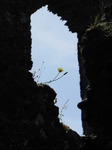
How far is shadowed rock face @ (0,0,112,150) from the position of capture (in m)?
3.59

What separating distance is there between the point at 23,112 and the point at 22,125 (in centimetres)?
20

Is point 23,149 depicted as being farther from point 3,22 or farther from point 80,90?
point 80,90

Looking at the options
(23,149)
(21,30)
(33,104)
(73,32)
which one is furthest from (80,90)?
(23,149)

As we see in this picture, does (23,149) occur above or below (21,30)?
below

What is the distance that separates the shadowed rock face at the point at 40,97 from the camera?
11.8 ft

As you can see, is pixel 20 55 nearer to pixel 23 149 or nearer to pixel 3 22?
pixel 3 22

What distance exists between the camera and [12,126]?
3518 mm

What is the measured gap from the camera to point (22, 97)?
12.8 feet

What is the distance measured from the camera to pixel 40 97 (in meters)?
4.26

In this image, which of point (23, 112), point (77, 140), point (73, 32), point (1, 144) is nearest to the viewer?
point (1, 144)

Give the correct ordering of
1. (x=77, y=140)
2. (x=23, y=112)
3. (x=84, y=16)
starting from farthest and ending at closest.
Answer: (x=84, y=16), (x=77, y=140), (x=23, y=112)

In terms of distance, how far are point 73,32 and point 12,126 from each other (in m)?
5.56

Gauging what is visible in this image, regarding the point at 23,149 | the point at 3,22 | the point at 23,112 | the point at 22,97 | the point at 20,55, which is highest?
the point at 3,22

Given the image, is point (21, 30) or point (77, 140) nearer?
point (77, 140)
